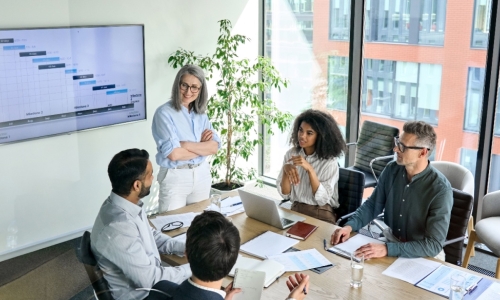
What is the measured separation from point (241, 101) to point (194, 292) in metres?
3.58

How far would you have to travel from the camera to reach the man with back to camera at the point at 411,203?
2820 millimetres

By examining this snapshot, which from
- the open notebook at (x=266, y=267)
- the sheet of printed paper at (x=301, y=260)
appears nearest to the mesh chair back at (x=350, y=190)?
the sheet of printed paper at (x=301, y=260)

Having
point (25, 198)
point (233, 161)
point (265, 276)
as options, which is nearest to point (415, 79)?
point (233, 161)

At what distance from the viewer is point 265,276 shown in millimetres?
2512

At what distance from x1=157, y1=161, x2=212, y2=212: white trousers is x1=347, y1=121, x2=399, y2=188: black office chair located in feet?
5.18

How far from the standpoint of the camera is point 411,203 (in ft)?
10.5

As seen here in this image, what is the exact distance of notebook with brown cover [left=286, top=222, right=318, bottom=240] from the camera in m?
3.05

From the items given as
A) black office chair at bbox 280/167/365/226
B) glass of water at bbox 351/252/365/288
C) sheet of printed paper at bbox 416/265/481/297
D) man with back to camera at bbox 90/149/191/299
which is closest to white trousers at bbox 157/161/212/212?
black office chair at bbox 280/167/365/226

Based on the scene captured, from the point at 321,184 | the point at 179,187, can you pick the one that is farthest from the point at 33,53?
the point at 321,184

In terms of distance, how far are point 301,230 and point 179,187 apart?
118 centimetres

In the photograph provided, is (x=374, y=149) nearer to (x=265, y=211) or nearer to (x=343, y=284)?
(x=265, y=211)

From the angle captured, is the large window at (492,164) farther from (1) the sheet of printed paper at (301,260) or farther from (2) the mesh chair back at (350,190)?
(1) the sheet of printed paper at (301,260)

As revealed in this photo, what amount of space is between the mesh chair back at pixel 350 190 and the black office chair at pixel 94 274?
1.74 m

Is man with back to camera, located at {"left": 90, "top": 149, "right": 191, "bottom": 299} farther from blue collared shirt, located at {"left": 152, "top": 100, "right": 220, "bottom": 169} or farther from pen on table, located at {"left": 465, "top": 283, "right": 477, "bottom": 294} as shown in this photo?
pen on table, located at {"left": 465, "top": 283, "right": 477, "bottom": 294}
